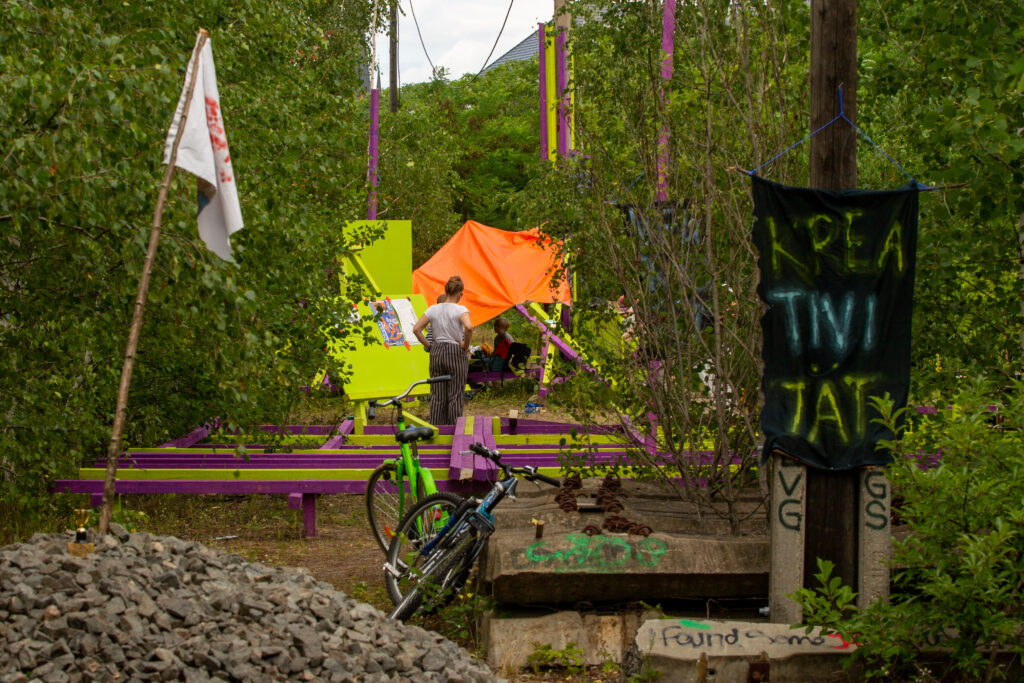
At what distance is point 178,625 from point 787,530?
2991 mm

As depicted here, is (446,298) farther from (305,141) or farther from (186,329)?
(186,329)

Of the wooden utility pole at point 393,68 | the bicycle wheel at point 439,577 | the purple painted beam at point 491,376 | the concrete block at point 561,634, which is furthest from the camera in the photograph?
the wooden utility pole at point 393,68

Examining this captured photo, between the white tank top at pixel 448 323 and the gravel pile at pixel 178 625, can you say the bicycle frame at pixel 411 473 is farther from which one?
the white tank top at pixel 448 323

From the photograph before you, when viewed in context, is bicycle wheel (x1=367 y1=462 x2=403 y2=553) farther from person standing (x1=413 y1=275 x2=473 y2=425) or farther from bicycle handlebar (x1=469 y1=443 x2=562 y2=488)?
person standing (x1=413 y1=275 x2=473 y2=425)

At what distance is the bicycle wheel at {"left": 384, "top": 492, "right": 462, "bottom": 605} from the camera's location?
22.5 feet

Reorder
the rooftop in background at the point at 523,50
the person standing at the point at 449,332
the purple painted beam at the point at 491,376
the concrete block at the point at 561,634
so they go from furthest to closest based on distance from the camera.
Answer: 1. the rooftop in background at the point at 523,50
2. the purple painted beam at the point at 491,376
3. the person standing at the point at 449,332
4. the concrete block at the point at 561,634

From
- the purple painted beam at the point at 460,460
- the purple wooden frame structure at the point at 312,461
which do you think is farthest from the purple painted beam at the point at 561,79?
the purple painted beam at the point at 460,460

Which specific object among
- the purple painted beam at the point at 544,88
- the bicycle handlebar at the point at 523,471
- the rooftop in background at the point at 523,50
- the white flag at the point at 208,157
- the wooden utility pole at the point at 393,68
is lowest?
the bicycle handlebar at the point at 523,471

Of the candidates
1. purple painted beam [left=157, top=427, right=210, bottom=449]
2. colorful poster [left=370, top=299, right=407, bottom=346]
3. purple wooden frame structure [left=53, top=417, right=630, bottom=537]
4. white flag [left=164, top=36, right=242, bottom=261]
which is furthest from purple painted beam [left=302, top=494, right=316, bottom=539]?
colorful poster [left=370, top=299, right=407, bottom=346]

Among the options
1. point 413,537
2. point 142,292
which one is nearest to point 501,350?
point 413,537

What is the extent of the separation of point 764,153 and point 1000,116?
1.51 m

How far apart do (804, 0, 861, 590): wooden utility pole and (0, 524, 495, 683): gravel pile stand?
189 cm

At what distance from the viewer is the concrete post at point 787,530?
578 centimetres

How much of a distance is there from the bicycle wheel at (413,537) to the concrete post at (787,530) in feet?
6.34
